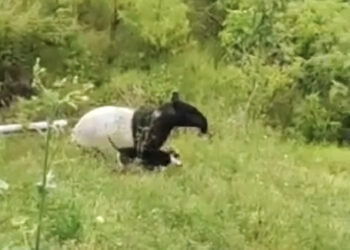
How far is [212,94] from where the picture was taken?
34.0 feet

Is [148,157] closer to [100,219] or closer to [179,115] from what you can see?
[179,115]

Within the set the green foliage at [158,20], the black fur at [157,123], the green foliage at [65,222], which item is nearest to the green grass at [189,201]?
the green foliage at [65,222]

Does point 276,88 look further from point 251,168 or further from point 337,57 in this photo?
point 251,168

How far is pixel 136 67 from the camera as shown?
10.9 metres

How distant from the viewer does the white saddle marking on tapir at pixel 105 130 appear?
25.1 feet

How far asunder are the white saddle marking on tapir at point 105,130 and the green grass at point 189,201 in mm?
149

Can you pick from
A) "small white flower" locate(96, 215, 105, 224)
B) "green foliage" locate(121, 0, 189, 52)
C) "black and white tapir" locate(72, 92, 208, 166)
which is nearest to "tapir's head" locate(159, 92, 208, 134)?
"black and white tapir" locate(72, 92, 208, 166)

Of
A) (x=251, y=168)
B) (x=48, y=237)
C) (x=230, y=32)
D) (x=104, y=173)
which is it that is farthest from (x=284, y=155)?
(x=48, y=237)

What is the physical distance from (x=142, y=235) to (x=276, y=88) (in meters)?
5.26

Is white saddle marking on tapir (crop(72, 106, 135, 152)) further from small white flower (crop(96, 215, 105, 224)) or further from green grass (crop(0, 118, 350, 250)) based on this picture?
small white flower (crop(96, 215, 105, 224))

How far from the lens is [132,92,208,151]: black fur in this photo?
7562 millimetres

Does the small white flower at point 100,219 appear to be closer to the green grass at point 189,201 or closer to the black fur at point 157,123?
the green grass at point 189,201

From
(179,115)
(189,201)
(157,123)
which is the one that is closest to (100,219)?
(189,201)

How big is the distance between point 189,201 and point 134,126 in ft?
5.88
